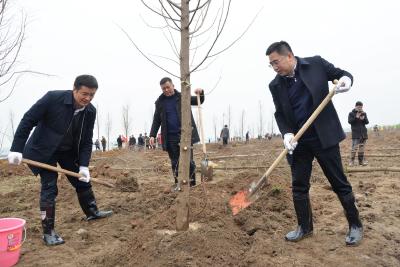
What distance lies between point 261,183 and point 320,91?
3.43ft

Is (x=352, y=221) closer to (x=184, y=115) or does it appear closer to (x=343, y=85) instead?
(x=343, y=85)

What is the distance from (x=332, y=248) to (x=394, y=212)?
1602 millimetres

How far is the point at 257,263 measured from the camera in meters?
3.15

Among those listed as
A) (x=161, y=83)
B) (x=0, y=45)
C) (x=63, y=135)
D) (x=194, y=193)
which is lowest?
(x=194, y=193)

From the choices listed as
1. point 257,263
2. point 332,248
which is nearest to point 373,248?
point 332,248

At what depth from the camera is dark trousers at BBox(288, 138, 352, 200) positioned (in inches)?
136

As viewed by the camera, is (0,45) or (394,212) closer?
(394,212)

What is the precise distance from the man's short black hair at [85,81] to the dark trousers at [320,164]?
212 centimetres

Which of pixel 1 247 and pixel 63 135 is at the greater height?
pixel 63 135

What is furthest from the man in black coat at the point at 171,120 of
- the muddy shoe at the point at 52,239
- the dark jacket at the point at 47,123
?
the muddy shoe at the point at 52,239

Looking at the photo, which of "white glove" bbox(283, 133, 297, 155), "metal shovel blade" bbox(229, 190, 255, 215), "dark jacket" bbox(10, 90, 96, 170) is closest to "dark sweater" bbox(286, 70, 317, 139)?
"white glove" bbox(283, 133, 297, 155)

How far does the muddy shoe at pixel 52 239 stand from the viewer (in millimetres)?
3954

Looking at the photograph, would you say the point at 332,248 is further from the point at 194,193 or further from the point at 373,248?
the point at 194,193

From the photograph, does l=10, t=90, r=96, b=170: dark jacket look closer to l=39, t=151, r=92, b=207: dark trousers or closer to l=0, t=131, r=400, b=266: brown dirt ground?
l=39, t=151, r=92, b=207: dark trousers
